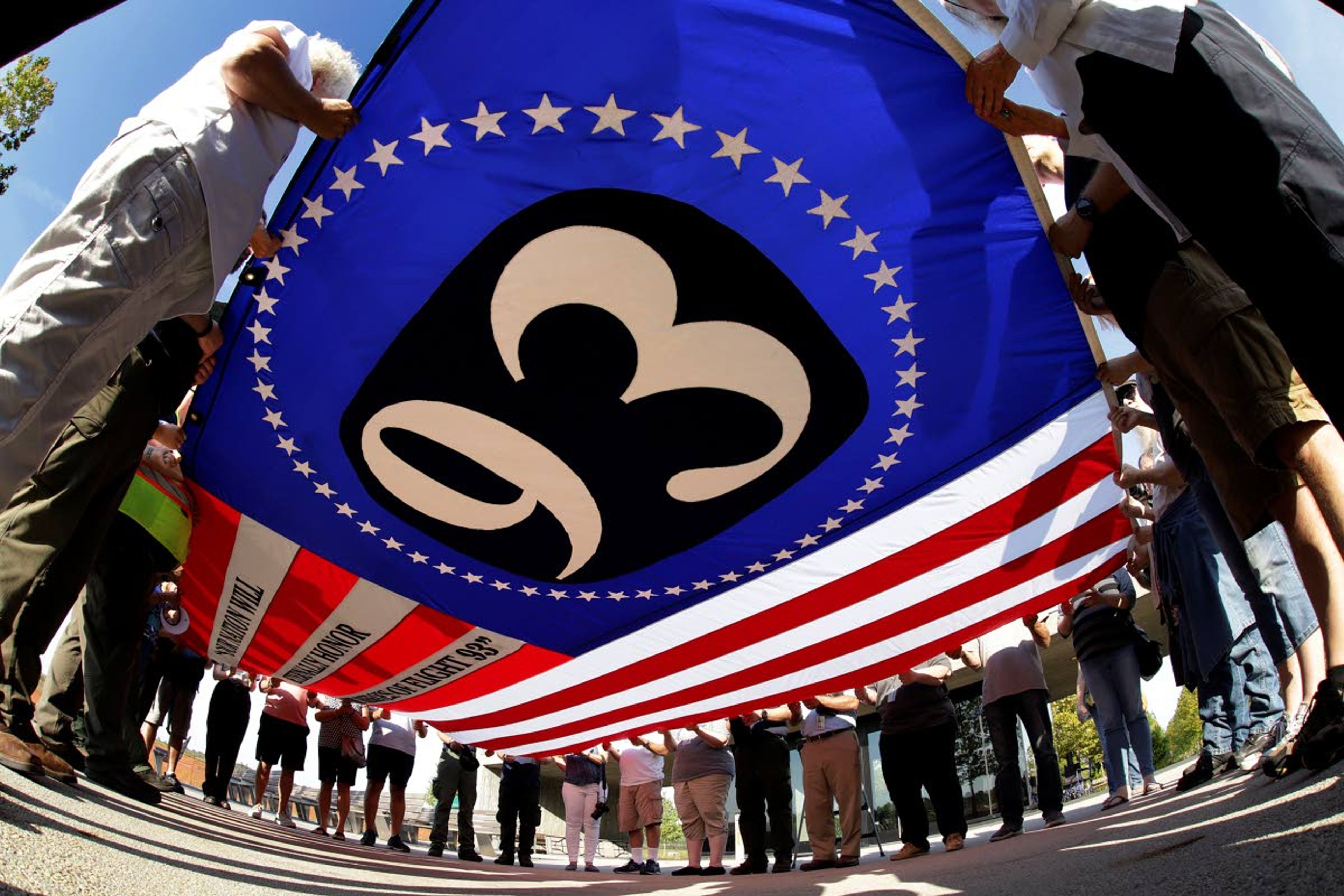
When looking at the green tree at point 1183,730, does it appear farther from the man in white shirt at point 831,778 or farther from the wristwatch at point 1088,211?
the wristwatch at point 1088,211

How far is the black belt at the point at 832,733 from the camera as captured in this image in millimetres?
3531

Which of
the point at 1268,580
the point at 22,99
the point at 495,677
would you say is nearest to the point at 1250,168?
the point at 1268,580

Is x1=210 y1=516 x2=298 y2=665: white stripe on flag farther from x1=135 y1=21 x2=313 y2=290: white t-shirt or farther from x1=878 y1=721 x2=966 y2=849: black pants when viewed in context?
x1=878 y1=721 x2=966 y2=849: black pants

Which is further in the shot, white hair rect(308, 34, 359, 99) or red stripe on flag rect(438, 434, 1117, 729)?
red stripe on flag rect(438, 434, 1117, 729)

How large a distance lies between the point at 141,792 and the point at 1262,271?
116 inches

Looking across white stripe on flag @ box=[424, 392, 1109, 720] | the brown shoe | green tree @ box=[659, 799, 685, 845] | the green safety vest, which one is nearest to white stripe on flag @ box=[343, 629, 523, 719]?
white stripe on flag @ box=[424, 392, 1109, 720]

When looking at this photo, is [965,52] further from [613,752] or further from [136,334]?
[613,752]

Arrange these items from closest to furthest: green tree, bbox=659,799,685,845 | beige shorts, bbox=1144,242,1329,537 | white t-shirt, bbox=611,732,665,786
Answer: beige shorts, bbox=1144,242,1329,537 → white t-shirt, bbox=611,732,665,786 → green tree, bbox=659,799,685,845

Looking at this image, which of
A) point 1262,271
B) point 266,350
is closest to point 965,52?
point 1262,271

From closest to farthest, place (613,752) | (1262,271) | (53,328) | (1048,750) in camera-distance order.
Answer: (1262,271) < (53,328) < (1048,750) < (613,752)

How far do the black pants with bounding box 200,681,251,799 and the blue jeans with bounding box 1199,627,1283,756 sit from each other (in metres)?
4.88

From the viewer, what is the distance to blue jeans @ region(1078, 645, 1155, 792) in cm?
311

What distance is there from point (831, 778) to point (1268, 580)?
2.16 meters

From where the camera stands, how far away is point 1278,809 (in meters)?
0.98
